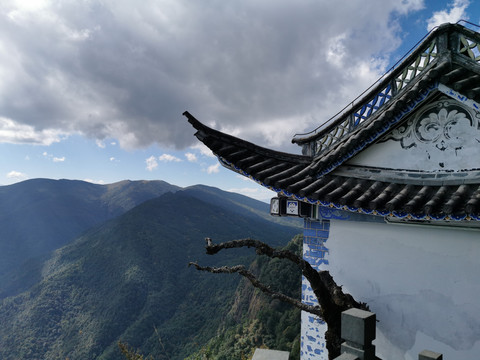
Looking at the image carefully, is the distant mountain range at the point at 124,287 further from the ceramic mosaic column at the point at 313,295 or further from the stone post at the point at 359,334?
the stone post at the point at 359,334

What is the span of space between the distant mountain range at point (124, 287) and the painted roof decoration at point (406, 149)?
197 feet

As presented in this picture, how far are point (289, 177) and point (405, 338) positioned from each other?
10.3 ft

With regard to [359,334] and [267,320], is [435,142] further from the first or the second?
[267,320]

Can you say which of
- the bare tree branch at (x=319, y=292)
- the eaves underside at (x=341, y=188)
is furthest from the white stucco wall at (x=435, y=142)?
the bare tree branch at (x=319, y=292)

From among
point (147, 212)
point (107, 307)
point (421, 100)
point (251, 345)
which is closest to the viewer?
point (421, 100)

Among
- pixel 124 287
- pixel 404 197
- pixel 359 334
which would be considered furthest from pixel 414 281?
pixel 124 287

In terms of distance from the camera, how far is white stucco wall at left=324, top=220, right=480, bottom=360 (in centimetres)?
472

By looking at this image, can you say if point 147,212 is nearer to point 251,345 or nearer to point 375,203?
point 251,345

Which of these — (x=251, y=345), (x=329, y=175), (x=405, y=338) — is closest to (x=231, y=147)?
(x=329, y=175)

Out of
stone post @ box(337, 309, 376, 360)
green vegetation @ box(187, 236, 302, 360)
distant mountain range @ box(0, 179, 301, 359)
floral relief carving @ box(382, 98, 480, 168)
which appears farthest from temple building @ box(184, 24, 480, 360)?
distant mountain range @ box(0, 179, 301, 359)

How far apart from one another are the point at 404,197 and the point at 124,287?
11359 cm

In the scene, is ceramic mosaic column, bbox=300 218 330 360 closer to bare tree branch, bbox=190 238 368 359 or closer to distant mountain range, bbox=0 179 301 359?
bare tree branch, bbox=190 238 368 359

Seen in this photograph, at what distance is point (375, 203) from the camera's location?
4699 mm

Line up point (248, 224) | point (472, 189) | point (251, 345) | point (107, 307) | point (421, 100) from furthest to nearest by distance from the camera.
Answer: point (248, 224)
point (107, 307)
point (251, 345)
point (421, 100)
point (472, 189)
